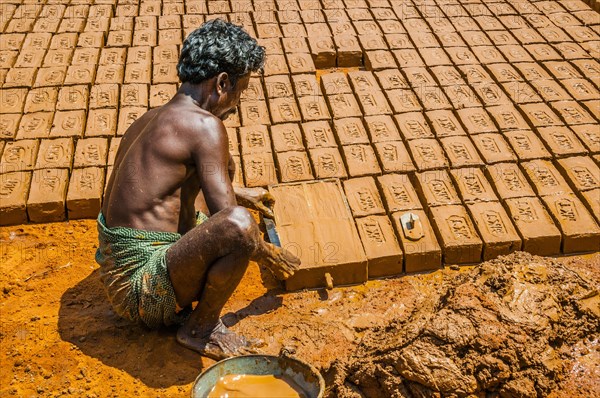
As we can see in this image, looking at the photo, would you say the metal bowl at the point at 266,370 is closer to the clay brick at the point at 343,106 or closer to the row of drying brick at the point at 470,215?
the row of drying brick at the point at 470,215

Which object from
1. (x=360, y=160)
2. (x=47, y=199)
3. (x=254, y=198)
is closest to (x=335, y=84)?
(x=360, y=160)

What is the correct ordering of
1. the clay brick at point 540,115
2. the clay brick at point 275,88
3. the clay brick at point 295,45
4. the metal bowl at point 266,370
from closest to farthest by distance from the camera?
the metal bowl at point 266,370, the clay brick at point 540,115, the clay brick at point 275,88, the clay brick at point 295,45

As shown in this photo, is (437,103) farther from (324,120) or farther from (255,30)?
(255,30)

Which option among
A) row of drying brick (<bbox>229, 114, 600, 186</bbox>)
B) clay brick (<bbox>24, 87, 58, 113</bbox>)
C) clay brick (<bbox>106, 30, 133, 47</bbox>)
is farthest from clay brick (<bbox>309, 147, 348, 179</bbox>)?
clay brick (<bbox>106, 30, 133, 47</bbox>)

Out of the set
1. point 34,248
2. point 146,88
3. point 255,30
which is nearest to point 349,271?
point 34,248

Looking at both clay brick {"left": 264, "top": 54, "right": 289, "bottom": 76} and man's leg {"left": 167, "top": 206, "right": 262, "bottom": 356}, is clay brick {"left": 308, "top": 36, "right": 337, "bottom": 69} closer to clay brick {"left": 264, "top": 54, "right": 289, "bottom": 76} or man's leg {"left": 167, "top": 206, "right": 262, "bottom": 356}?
clay brick {"left": 264, "top": 54, "right": 289, "bottom": 76}

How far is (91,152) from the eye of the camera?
16.7ft

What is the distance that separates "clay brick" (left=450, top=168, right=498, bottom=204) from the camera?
4.70 metres

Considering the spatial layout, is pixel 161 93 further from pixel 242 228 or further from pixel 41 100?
pixel 242 228

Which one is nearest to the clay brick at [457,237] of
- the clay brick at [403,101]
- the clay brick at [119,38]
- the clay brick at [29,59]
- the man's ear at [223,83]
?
the clay brick at [403,101]

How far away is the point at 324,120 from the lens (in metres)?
5.39

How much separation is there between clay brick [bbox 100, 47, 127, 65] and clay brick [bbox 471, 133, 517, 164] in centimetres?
286

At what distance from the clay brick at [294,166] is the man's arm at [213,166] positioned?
1.51 meters

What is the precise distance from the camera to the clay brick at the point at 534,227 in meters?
4.43
